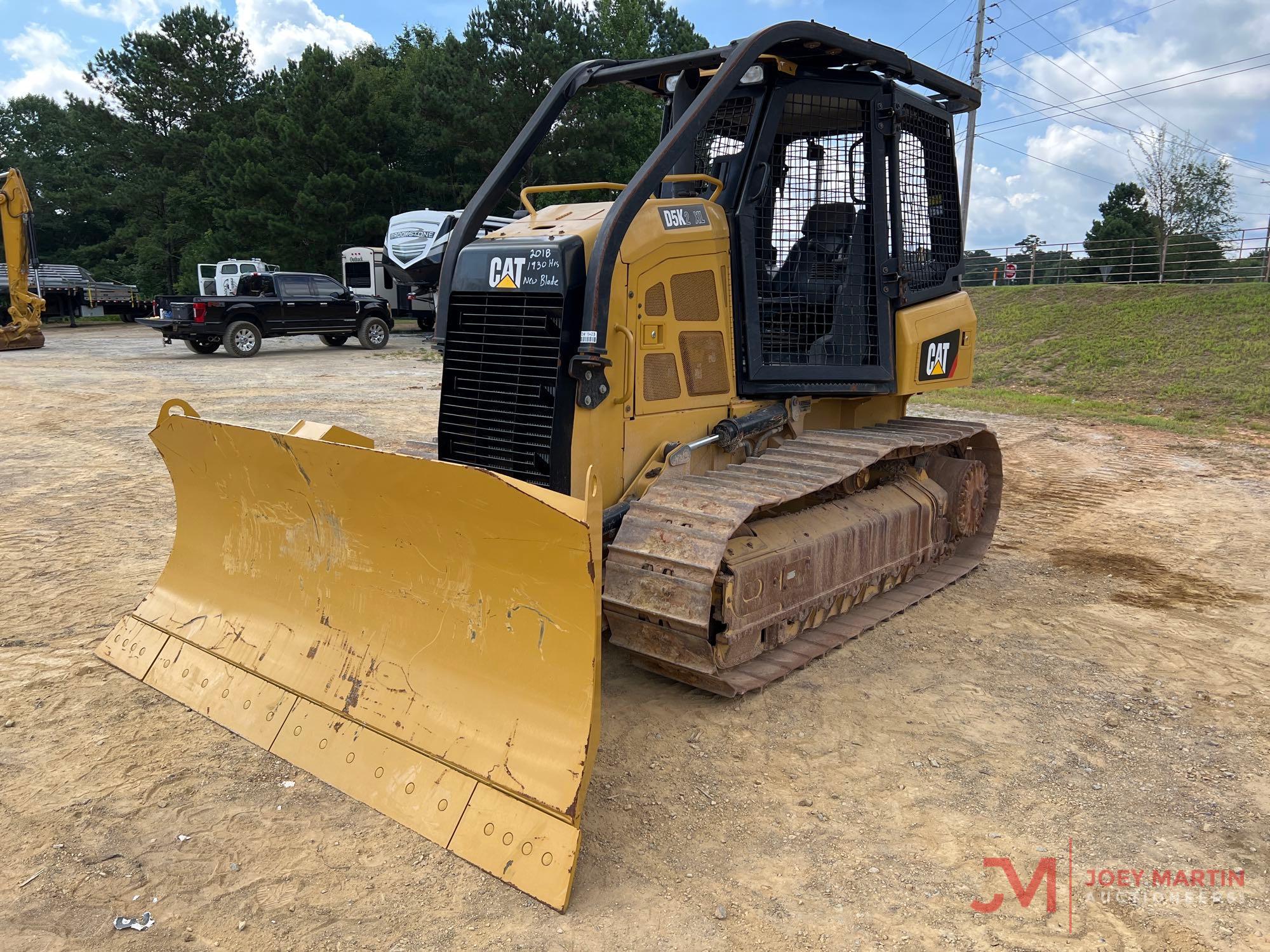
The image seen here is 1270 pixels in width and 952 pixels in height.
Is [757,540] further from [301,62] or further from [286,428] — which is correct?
[301,62]

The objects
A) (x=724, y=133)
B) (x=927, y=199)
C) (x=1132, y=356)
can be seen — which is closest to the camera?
(x=724, y=133)

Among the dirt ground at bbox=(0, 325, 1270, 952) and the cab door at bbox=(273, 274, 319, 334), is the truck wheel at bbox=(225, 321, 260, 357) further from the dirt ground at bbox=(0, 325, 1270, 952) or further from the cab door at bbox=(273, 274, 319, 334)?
the dirt ground at bbox=(0, 325, 1270, 952)

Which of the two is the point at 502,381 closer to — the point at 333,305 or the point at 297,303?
the point at 297,303

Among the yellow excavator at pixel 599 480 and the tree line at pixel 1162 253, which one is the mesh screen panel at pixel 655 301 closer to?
the yellow excavator at pixel 599 480

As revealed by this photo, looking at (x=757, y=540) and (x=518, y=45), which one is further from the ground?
(x=518, y=45)

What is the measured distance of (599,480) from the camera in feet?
12.6

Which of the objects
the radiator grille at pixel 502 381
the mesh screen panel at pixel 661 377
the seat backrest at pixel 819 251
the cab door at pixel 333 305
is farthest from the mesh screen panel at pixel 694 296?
the cab door at pixel 333 305

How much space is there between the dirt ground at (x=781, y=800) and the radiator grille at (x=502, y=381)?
1260 millimetres

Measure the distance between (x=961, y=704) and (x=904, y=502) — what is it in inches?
65.8

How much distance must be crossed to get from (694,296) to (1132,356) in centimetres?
1522

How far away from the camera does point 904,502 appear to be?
5.80 m

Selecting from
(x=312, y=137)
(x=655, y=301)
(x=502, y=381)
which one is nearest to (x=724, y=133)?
(x=655, y=301)

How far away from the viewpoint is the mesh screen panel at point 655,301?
4547 mm

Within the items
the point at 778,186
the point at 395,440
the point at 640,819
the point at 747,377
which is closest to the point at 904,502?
the point at 747,377
